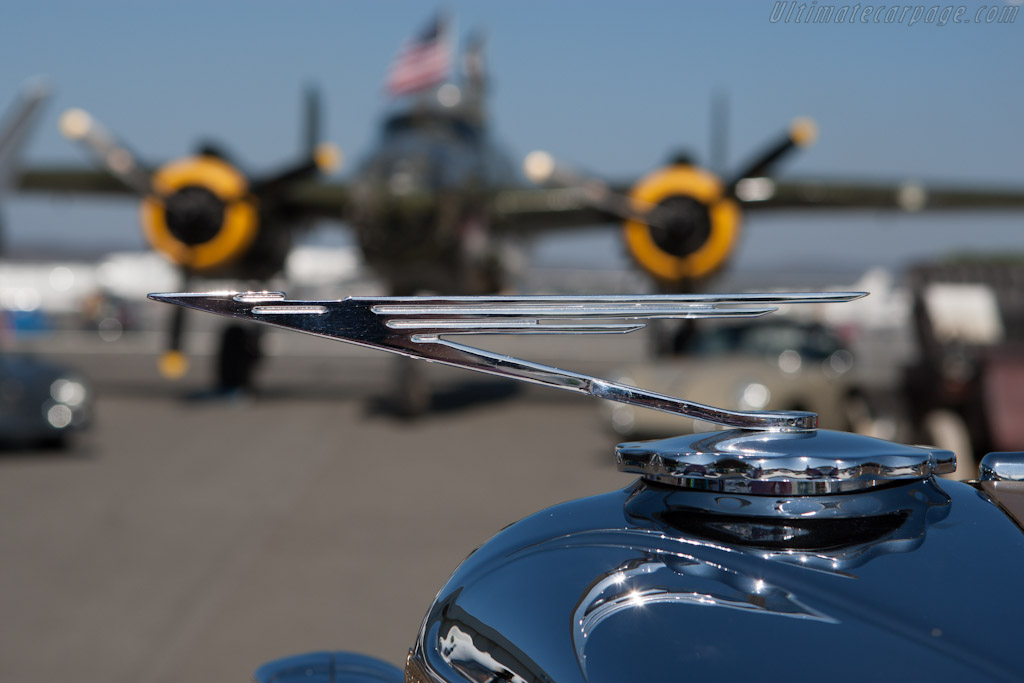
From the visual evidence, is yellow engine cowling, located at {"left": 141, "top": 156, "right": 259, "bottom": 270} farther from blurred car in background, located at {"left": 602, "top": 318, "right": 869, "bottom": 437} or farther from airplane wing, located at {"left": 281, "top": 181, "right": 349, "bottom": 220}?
blurred car in background, located at {"left": 602, "top": 318, "right": 869, "bottom": 437}

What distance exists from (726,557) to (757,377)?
317 inches

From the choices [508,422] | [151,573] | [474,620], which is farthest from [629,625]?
[508,422]

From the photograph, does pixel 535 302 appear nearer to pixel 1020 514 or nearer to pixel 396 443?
pixel 1020 514

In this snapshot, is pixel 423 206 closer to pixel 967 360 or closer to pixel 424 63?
pixel 424 63

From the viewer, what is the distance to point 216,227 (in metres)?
14.0

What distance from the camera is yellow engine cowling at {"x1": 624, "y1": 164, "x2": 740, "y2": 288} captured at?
542 inches

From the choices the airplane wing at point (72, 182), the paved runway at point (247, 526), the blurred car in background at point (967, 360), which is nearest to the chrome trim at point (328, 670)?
the paved runway at point (247, 526)

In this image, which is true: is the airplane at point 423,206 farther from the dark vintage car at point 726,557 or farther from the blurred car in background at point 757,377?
the dark vintage car at point 726,557

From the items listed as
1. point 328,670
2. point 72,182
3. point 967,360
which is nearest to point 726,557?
point 328,670

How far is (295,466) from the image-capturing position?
30.9 ft

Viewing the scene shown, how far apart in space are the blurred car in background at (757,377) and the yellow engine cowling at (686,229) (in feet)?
10.2

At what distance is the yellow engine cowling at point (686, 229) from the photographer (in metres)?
13.8

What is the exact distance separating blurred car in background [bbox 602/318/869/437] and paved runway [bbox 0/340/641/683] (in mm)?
948

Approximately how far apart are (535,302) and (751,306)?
197mm
